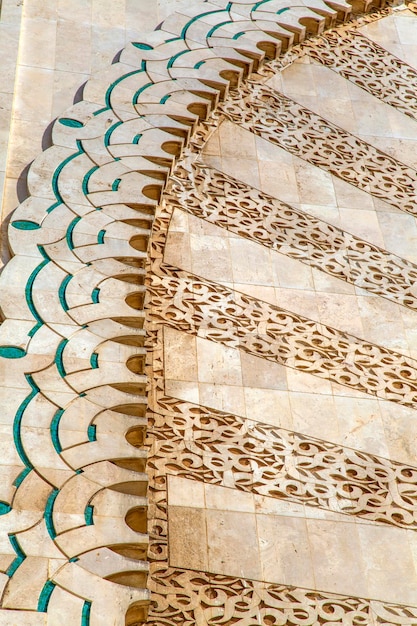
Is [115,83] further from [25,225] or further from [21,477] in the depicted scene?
[21,477]

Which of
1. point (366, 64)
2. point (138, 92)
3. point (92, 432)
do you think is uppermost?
point (366, 64)

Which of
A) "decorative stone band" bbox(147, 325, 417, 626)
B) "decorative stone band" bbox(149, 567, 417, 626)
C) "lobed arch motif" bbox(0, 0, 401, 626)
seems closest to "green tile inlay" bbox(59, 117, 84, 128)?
"lobed arch motif" bbox(0, 0, 401, 626)

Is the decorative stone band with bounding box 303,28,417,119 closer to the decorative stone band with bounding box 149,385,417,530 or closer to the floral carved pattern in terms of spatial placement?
the floral carved pattern

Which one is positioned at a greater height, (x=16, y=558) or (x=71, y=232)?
(x=71, y=232)

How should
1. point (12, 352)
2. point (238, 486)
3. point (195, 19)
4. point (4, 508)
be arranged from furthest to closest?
point (195, 19) < point (238, 486) < point (12, 352) < point (4, 508)

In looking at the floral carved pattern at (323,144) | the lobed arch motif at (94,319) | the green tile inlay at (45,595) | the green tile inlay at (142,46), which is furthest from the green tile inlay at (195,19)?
the green tile inlay at (45,595)

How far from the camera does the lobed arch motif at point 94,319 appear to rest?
404cm

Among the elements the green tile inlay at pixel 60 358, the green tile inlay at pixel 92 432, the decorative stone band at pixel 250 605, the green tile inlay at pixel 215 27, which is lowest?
the decorative stone band at pixel 250 605

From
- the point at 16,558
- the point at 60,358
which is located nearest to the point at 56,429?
the point at 60,358

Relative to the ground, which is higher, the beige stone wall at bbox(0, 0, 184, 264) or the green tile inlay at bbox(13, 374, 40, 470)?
the beige stone wall at bbox(0, 0, 184, 264)

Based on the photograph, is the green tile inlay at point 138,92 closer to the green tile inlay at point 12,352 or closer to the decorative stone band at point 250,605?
the green tile inlay at point 12,352

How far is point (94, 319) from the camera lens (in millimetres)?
4949

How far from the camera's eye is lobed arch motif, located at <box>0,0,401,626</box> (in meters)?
4.04

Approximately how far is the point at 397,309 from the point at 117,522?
7.77 feet
